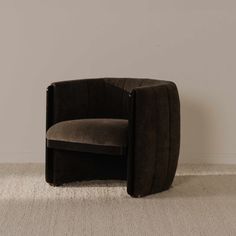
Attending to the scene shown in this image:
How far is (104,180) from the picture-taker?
4.89 meters

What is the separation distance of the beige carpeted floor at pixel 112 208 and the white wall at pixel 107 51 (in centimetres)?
52

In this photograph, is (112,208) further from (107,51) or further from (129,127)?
(107,51)

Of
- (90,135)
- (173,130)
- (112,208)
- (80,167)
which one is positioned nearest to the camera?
(112,208)

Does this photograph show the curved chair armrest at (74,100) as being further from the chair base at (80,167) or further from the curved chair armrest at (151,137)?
the curved chair armrest at (151,137)

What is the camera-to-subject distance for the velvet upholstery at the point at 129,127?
14.3ft

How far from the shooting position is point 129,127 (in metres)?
4.34

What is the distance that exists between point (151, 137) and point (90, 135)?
1.20 feet

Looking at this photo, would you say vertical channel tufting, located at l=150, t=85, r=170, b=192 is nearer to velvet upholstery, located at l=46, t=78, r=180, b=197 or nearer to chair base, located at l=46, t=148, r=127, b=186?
velvet upholstery, located at l=46, t=78, r=180, b=197

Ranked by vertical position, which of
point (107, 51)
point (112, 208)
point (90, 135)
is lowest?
point (112, 208)

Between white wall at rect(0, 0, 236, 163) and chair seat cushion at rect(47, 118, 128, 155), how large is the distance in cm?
85

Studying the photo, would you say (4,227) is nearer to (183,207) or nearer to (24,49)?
(183,207)

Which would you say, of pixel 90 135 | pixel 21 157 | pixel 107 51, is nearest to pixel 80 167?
pixel 90 135

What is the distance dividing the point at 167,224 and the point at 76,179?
3.51ft

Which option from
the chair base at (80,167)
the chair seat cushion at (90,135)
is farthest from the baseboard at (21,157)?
the chair seat cushion at (90,135)
